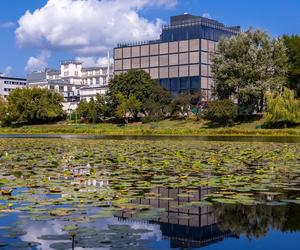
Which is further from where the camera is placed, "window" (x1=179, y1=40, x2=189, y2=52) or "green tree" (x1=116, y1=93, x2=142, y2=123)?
"window" (x1=179, y1=40, x2=189, y2=52)

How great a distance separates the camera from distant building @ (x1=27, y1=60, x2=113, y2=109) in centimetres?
12988

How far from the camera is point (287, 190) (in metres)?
9.26

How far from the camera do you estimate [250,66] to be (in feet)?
188

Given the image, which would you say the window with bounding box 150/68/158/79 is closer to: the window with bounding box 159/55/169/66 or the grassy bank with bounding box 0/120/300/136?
the window with bounding box 159/55/169/66

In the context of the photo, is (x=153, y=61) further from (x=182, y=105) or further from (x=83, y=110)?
(x=182, y=105)

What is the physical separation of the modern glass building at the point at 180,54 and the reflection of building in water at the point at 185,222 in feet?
267

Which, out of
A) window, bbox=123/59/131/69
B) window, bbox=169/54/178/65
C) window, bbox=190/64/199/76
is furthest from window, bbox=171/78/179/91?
window, bbox=123/59/131/69

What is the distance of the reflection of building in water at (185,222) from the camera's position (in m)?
5.58

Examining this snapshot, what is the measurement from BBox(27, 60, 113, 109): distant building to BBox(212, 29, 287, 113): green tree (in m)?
66.6

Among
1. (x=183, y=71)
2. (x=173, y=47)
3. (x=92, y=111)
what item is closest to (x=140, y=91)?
(x=92, y=111)

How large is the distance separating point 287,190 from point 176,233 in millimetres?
4164

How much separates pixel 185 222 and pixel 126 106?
206 feet

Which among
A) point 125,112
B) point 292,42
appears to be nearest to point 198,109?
point 125,112

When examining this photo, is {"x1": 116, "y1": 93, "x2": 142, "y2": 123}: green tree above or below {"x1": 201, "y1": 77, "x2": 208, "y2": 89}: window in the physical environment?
below
